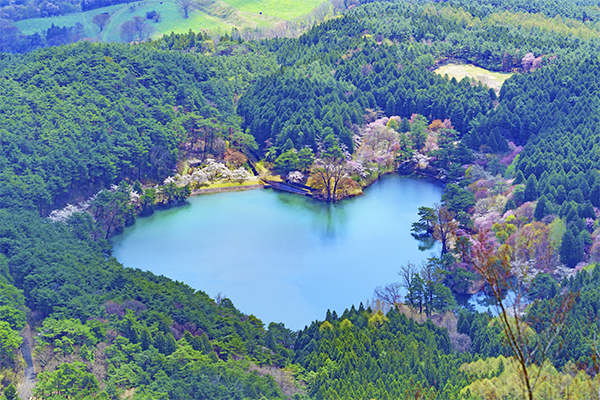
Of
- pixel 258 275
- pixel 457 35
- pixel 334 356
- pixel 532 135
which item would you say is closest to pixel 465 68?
pixel 457 35

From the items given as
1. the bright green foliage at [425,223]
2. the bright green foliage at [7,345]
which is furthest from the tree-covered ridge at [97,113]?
the bright green foliage at [425,223]

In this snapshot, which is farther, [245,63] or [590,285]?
[245,63]

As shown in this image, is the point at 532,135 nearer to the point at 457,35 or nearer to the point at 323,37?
the point at 457,35

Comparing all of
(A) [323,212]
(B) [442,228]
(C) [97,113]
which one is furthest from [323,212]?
(C) [97,113]

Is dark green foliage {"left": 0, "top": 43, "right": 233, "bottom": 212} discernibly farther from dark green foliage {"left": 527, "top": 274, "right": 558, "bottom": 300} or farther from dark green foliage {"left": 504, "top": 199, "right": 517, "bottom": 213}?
dark green foliage {"left": 527, "top": 274, "right": 558, "bottom": 300}

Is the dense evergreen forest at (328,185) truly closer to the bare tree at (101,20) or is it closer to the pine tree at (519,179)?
the pine tree at (519,179)

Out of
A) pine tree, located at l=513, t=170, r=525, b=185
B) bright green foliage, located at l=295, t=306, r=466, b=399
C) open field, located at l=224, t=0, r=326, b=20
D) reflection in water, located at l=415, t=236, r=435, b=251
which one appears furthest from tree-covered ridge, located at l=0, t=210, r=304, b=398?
open field, located at l=224, t=0, r=326, b=20
